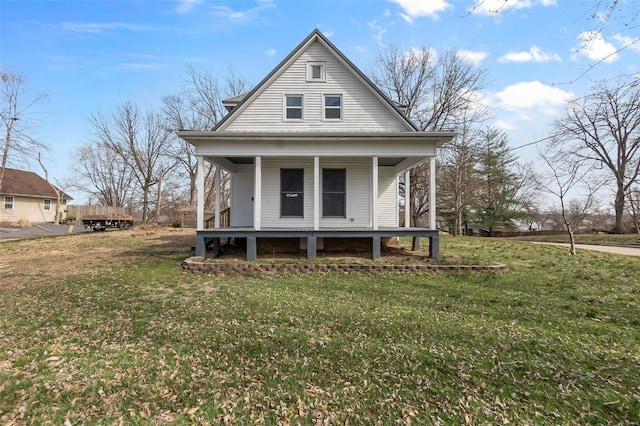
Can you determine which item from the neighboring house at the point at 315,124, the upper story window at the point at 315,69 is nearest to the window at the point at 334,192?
the neighboring house at the point at 315,124

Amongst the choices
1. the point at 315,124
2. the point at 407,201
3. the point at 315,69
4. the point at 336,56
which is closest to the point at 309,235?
the point at 315,124

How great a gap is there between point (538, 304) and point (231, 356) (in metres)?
5.64

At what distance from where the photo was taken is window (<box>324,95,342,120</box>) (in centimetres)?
1144

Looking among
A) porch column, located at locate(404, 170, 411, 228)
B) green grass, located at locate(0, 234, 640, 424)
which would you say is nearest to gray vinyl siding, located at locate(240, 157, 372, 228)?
porch column, located at locate(404, 170, 411, 228)

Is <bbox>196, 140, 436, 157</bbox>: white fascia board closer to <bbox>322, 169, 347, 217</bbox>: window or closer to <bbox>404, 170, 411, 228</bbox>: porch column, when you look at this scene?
<bbox>322, 169, 347, 217</bbox>: window

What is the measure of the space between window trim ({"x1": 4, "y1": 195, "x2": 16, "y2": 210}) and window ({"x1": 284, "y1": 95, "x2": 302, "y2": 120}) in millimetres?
34462

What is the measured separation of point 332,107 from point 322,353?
9425mm

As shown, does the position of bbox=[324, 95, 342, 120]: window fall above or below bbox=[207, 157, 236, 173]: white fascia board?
above

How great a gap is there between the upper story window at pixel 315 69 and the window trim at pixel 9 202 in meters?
35.2

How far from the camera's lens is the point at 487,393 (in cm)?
313

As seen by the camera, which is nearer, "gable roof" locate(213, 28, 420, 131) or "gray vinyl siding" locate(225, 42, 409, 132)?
"gable roof" locate(213, 28, 420, 131)

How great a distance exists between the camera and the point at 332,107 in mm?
11445

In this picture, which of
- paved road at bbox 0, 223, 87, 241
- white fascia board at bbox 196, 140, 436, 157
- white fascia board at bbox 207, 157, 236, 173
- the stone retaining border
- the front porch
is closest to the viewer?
the stone retaining border

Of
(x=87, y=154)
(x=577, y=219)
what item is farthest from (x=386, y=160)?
(x=87, y=154)
